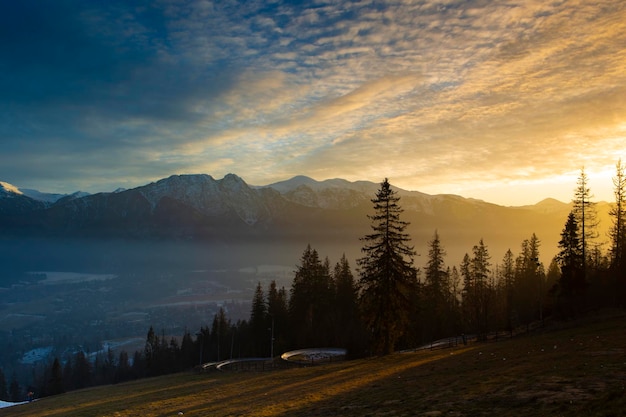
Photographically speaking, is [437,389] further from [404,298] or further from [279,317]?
[279,317]

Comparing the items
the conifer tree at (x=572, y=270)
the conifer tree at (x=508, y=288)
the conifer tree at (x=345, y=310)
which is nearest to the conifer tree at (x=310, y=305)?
the conifer tree at (x=345, y=310)

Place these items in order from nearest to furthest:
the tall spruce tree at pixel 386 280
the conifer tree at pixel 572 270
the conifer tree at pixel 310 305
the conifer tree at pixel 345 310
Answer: the tall spruce tree at pixel 386 280 → the conifer tree at pixel 572 270 → the conifer tree at pixel 345 310 → the conifer tree at pixel 310 305

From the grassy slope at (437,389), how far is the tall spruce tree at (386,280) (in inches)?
148

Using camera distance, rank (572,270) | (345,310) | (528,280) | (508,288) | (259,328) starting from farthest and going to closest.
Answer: (528,280) → (508,288) → (259,328) → (345,310) → (572,270)

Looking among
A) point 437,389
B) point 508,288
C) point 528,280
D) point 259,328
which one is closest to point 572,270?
point 508,288

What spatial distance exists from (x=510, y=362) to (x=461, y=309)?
46.8m

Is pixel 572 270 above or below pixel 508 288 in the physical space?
above

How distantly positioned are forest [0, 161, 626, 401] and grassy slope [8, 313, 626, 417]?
350 inches

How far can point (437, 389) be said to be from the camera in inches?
804

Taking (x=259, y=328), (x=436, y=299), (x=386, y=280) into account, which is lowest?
(x=259, y=328)

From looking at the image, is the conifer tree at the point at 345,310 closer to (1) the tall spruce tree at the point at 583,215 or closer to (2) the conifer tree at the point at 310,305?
(2) the conifer tree at the point at 310,305

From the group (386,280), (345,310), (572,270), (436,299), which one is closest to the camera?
(386,280)

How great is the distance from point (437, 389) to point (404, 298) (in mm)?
21360

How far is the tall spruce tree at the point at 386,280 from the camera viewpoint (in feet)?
134
